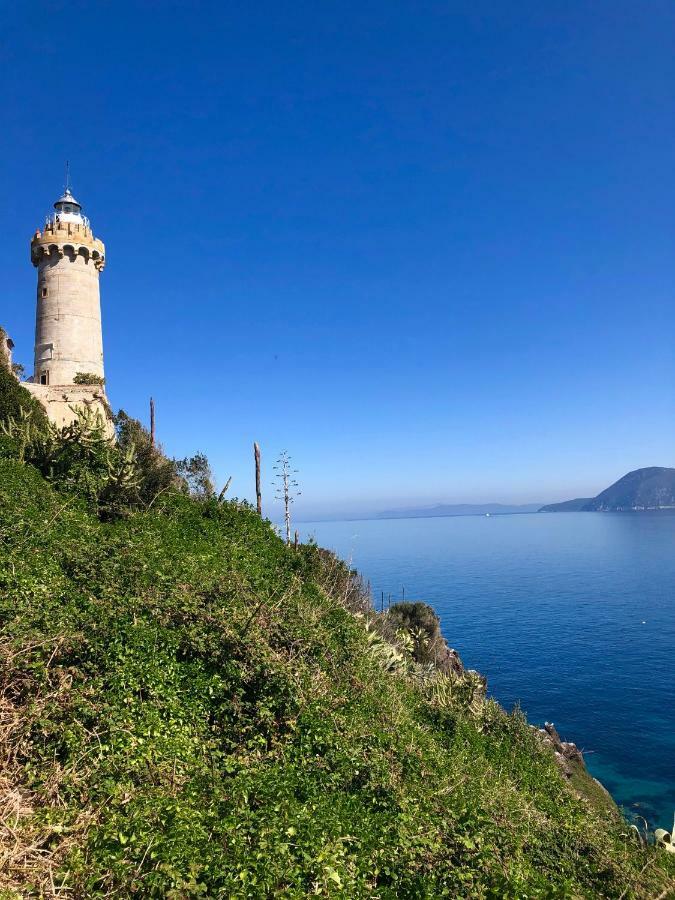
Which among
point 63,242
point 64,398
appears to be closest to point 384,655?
point 64,398

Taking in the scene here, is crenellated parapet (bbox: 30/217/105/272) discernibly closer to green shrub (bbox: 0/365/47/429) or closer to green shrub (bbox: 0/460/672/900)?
green shrub (bbox: 0/365/47/429)

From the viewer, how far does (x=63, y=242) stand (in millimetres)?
28000

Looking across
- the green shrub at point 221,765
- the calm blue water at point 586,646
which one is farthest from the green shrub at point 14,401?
the calm blue water at point 586,646

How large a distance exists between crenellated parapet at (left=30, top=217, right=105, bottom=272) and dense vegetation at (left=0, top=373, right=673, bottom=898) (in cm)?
2110

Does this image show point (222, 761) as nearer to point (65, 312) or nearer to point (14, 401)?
point (14, 401)

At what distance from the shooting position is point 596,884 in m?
6.46

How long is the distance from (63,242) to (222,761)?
30.5 metres

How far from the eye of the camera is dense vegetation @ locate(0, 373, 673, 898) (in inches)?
184

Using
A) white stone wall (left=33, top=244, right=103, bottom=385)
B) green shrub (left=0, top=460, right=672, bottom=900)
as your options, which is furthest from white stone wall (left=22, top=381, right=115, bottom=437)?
green shrub (left=0, top=460, right=672, bottom=900)

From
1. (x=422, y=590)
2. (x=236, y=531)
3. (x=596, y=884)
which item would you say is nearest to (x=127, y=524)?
(x=236, y=531)

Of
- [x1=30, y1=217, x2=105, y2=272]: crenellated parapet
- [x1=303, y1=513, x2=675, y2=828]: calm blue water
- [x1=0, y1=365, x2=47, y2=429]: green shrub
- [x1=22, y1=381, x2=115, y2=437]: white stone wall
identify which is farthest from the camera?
[x1=303, y1=513, x2=675, y2=828]: calm blue water

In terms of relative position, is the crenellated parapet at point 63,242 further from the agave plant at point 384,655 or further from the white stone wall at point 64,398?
the agave plant at point 384,655

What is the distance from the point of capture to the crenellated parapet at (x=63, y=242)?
28.0m

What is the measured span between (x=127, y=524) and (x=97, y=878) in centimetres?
1058
